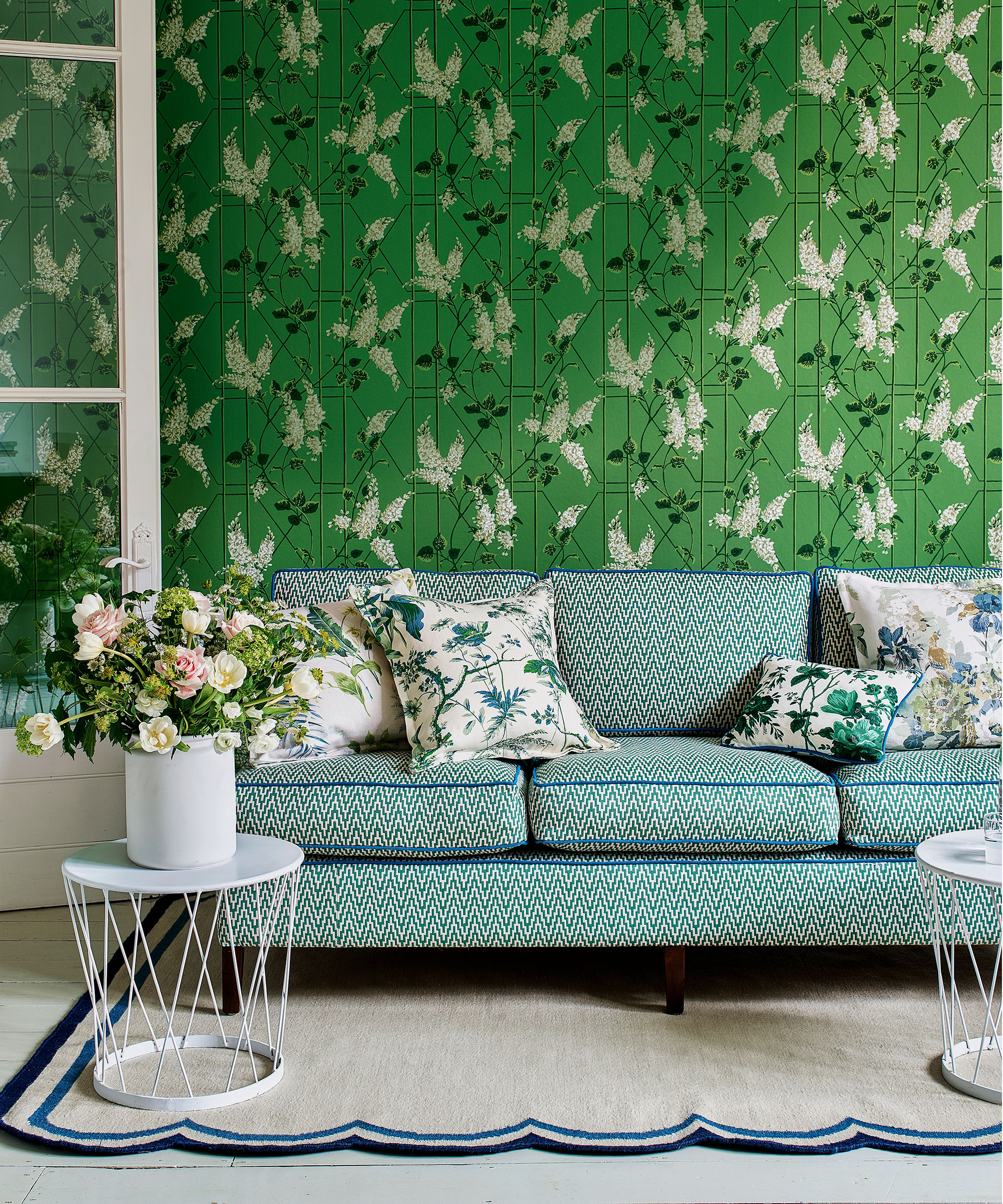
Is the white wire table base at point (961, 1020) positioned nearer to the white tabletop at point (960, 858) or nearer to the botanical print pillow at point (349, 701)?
the white tabletop at point (960, 858)

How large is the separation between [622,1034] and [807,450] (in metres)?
1.89

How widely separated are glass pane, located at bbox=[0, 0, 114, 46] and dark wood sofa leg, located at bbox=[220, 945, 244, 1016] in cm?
248

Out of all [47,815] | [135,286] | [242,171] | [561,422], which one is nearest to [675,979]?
[561,422]

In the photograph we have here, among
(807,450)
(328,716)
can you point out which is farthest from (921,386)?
(328,716)

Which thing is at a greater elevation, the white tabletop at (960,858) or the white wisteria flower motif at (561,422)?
the white wisteria flower motif at (561,422)

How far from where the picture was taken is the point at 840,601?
9.38 feet

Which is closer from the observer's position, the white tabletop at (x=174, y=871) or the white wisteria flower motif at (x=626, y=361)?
the white tabletop at (x=174, y=871)

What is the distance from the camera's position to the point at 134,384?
2.96 m

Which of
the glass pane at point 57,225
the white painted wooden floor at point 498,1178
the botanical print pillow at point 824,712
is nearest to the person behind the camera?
the white painted wooden floor at point 498,1178

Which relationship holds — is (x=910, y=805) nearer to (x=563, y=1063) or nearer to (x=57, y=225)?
(x=563, y=1063)

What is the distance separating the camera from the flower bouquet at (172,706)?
70.2 inches

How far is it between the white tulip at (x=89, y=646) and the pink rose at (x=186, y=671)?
0.10m

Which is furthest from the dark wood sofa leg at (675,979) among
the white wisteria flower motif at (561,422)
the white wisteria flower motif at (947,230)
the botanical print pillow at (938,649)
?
the white wisteria flower motif at (947,230)

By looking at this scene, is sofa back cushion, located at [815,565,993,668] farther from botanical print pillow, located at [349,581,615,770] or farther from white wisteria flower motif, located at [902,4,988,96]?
white wisteria flower motif, located at [902,4,988,96]
